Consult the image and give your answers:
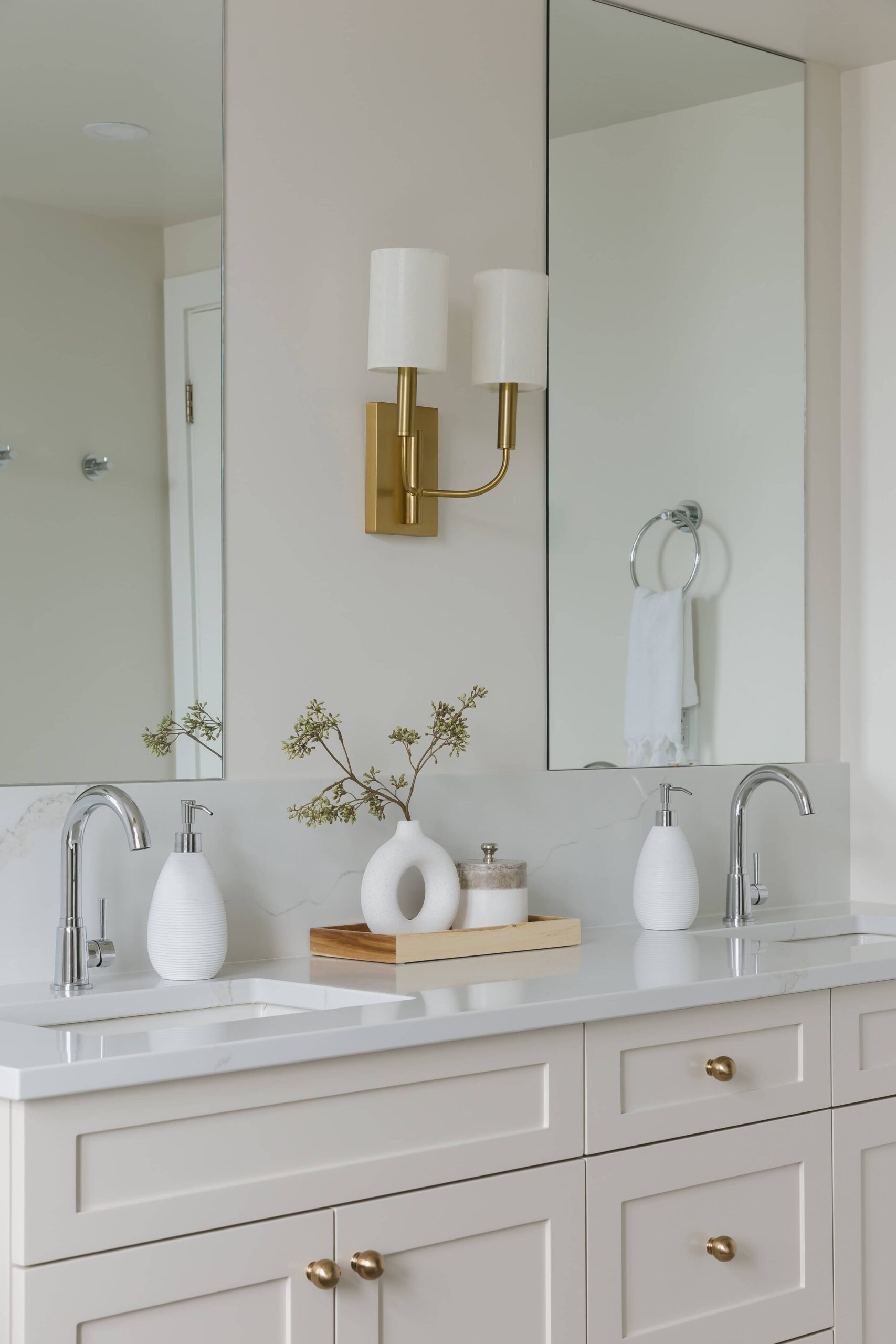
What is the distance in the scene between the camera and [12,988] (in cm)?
176

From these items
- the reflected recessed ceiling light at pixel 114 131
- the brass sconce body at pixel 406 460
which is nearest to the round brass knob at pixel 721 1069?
the brass sconce body at pixel 406 460

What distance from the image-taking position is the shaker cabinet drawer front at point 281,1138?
4.34 ft

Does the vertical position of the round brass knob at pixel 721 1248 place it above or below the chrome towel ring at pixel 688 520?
below

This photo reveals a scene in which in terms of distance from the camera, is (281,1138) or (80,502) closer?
(281,1138)

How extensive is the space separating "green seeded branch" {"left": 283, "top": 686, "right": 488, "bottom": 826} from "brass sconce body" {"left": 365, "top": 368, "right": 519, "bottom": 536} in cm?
26

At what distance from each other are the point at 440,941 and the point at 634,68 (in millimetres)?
1434

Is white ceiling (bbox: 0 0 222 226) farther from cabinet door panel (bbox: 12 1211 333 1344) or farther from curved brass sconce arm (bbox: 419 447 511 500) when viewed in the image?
cabinet door panel (bbox: 12 1211 333 1344)

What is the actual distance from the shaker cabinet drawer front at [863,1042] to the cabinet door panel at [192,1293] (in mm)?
781

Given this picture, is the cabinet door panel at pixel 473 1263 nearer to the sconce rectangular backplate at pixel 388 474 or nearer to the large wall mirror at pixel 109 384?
the large wall mirror at pixel 109 384

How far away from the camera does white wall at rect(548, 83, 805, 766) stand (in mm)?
2428

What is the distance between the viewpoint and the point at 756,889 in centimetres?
248

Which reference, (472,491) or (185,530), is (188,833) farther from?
(472,491)

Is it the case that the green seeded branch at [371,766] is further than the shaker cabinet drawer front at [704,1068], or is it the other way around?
the green seeded branch at [371,766]

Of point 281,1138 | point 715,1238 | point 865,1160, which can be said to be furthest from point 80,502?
point 865,1160
